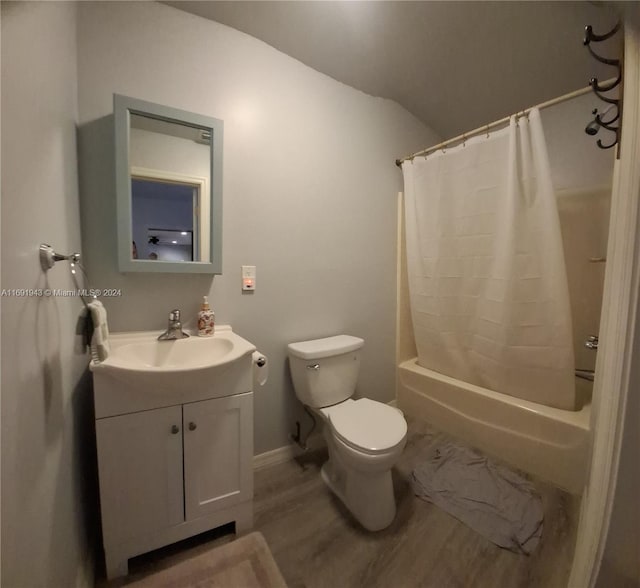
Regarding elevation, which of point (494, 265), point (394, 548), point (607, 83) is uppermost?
point (607, 83)

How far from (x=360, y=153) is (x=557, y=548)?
222cm

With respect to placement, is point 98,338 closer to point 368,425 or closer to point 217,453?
point 217,453

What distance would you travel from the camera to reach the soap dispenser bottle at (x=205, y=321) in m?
1.31

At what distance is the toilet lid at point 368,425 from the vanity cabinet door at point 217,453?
1.43 ft

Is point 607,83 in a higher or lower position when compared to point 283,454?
higher

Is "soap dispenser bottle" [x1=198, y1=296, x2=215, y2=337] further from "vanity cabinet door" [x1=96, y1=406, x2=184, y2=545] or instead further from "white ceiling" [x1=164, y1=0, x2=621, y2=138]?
"white ceiling" [x1=164, y1=0, x2=621, y2=138]

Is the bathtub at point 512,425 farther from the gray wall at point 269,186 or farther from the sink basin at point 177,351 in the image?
the sink basin at point 177,351

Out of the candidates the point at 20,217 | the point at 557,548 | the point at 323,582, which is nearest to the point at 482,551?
the point at 557,548

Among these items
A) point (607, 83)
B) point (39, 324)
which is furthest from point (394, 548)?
point (607, 83)

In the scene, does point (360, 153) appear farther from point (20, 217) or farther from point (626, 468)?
point (626, 468)

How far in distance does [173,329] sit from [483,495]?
173cm

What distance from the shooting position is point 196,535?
116 cm

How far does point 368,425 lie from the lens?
1.29m

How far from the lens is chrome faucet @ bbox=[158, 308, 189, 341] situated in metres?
1.24
